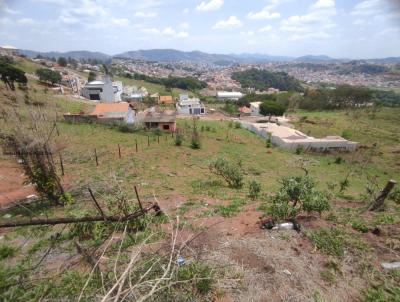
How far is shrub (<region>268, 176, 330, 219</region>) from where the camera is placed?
20.3ft

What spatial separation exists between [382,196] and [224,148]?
17.4 metres

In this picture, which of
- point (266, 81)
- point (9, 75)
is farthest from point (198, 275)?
point (266, 81)

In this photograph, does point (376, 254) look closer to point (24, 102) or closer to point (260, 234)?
point (260, 234)

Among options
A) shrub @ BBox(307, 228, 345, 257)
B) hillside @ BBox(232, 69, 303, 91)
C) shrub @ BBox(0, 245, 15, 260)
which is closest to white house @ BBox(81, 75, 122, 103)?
shrub @ BBox(0, 245, 15, 260)

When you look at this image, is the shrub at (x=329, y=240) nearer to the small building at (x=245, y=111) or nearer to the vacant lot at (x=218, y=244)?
the vacant lot at (x=218, y=244)

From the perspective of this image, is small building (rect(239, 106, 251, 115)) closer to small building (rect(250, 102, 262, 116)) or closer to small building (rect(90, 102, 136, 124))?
small building (rect(250, 102, 262, 116))

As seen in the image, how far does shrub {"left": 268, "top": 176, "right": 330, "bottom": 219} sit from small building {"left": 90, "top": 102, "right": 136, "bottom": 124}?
2451 centimetres

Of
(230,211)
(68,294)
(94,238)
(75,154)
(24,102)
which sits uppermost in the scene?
(24,102)

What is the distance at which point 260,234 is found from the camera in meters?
5.70

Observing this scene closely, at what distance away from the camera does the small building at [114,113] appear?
92.4ft

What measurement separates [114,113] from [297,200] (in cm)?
2654

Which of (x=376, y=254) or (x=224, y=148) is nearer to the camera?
(x=376, y=254)

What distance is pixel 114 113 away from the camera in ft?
96.4

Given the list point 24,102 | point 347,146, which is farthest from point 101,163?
point 347,146
